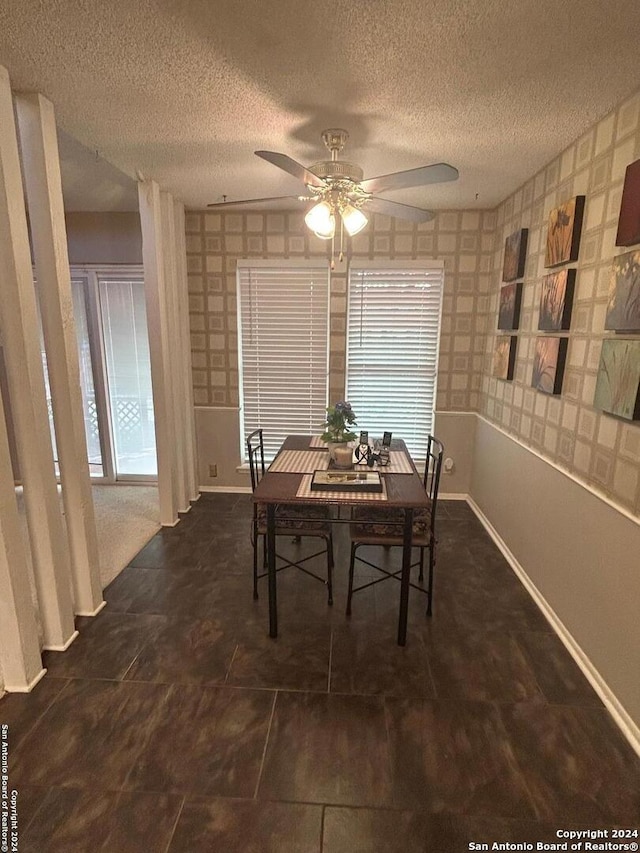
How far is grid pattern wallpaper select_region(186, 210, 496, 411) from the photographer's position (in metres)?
3.74

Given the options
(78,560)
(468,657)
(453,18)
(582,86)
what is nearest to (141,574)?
(78,560)

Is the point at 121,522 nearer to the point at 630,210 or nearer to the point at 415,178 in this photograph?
the point at 415,178

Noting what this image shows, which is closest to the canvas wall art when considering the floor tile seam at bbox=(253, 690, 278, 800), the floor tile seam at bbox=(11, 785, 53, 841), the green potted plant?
the green potted plant

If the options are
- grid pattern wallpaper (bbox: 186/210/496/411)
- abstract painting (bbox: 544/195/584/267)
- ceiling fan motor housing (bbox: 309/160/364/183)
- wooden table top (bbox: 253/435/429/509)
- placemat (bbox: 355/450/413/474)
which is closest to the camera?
ceiling fan motor housing (bbox: 309/160/364/183)

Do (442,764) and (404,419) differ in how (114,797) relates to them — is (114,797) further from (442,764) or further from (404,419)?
(404,419)

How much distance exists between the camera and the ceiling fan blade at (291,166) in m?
1.75

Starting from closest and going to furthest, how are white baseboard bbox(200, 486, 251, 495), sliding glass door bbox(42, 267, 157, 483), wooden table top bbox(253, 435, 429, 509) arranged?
wooden table top bbox(253, 435, 429, 509) < sliding glass door bbox(42, 267, 157, 483) < white baseboard bbox(200, 486, 251, 495)

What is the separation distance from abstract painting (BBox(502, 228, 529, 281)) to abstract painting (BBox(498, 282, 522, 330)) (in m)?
0.08

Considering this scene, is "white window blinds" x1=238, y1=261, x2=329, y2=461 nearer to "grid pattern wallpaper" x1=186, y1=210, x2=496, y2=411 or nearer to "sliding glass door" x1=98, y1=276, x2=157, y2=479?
"grid pattern wallpaper" x1=186, y1=210, x2=496, y2=411

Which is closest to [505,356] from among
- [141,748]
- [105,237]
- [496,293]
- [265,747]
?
[496,293]

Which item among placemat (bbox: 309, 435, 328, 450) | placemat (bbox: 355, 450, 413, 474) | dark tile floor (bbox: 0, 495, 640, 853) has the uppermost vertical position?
placemat (bbox: 309, 435, 328, 450)

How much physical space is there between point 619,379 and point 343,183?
1.54 meters

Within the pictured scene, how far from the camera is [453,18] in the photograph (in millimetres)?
1437

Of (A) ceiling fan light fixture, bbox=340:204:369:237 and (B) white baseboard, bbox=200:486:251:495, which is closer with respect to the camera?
(A) ceiling fan light fixture, bbox=340:204:369:237
